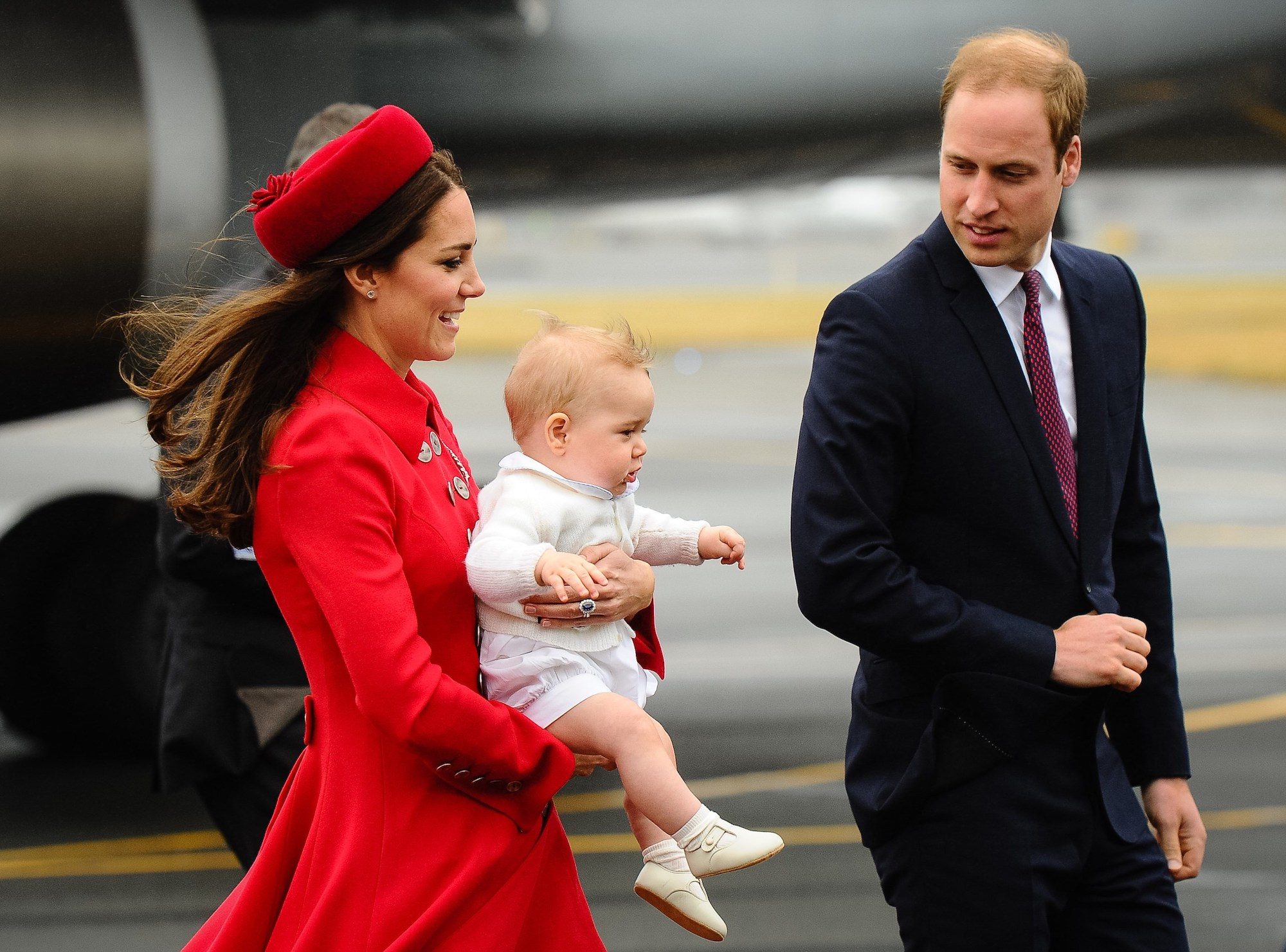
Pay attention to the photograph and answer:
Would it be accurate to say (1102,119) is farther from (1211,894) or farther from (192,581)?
(192,581)

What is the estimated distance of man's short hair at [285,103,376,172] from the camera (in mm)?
3455

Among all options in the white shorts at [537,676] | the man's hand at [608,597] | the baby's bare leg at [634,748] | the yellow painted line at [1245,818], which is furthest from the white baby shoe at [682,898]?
the yellow painted line at [1245,818]

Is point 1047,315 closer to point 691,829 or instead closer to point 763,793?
point 691,829

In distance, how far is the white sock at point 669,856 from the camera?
2252mm

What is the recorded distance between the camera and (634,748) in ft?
7.07

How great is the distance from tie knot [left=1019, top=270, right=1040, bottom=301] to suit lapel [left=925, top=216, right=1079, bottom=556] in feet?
0.30

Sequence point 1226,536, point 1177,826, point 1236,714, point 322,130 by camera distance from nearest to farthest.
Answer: point 1177,826 < point 322,130 < point 1236,714 < point 1226,536

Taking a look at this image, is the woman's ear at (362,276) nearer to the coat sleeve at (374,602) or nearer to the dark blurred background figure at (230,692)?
the coat sleeve at (374,602)

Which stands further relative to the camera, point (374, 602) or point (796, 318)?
point (796, 318)

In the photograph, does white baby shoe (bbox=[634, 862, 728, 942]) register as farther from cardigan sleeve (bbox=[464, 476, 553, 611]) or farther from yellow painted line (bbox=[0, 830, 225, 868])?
yellow painted line (bbox=[0, 830, 225, 868])

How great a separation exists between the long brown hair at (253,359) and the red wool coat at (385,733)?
40 mm

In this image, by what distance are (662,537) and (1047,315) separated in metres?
0.73

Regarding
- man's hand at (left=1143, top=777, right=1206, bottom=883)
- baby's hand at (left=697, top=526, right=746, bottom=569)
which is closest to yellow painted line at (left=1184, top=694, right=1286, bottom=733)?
man's hand at (left=1143, top=777, right=1206, bottom=883)

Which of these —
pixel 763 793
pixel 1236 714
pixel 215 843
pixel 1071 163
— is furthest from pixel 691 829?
pixel 1236 714
